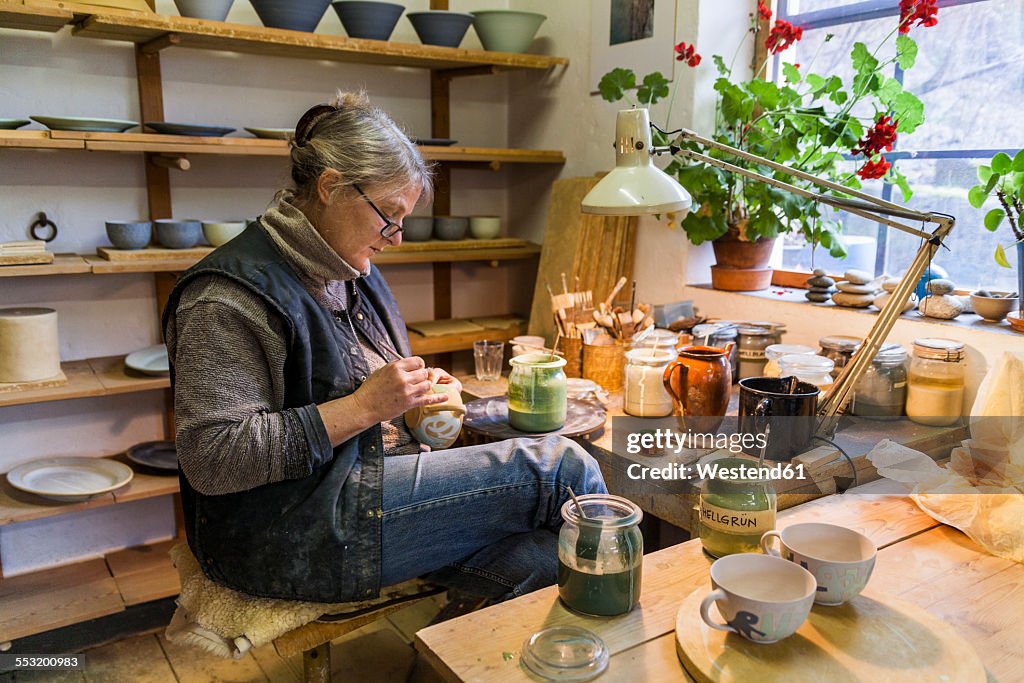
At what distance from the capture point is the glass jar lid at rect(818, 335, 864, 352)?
2082mm

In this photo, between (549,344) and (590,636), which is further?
(549,344)

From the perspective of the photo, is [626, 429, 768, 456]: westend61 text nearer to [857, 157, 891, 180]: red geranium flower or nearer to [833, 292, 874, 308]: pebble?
[833, 292, 874, 308]: pebble

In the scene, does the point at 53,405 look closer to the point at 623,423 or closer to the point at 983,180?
the point at 623,423

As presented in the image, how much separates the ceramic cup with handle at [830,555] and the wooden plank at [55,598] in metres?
2.18

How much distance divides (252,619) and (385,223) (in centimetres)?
79

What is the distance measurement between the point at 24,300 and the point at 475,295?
1.65m

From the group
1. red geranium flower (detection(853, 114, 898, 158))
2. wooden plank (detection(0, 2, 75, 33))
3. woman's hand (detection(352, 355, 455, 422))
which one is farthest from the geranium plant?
wooden plank (detection(0, 2, 75, 33))

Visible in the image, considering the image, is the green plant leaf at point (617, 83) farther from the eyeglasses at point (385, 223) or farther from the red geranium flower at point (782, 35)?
the eyeglasses at point (385, 223)

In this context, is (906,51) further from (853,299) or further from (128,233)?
(128,233)

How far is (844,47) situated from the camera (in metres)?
2.50

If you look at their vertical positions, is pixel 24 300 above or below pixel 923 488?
above

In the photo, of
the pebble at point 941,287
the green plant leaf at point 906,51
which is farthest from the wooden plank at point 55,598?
the green plant leaf at point 906,51

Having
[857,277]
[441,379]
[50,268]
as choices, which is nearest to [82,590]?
[50,268]

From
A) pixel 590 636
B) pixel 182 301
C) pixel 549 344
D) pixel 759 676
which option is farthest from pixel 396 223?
pixel 549 344
